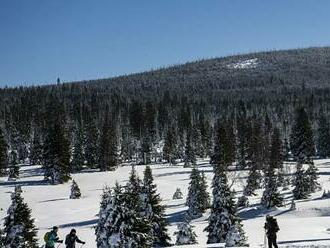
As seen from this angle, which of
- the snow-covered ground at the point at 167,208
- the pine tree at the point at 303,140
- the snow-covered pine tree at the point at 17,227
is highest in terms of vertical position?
the pine tree at the point at 303,140

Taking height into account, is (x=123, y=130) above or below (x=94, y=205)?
above

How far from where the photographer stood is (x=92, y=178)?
99562mm

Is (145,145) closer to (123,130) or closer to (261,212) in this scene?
(123,130)

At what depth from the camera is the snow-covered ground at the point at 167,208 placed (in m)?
39.2

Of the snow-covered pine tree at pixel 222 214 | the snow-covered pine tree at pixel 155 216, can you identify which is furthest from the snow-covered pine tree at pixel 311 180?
the snow-covered pine tree at pixel 155 216

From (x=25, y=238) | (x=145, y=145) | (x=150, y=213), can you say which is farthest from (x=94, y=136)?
(x=25, y=238)

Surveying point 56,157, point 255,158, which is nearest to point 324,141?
point 255,158

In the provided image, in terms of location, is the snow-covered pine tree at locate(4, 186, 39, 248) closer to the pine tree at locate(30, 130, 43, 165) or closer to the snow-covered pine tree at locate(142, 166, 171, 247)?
the snow-covered pine tree at locate(142, 166, 171, 247)

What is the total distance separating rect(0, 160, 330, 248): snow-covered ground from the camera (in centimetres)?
3925

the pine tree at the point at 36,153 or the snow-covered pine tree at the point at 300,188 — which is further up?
the pine tree at the point at 36,153

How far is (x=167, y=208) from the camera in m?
67.2

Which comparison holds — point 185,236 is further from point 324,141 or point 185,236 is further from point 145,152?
point 324,141

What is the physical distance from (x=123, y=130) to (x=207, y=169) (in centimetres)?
6898

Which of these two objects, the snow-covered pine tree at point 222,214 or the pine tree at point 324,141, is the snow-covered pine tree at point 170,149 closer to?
the pine tree at point 324,141
